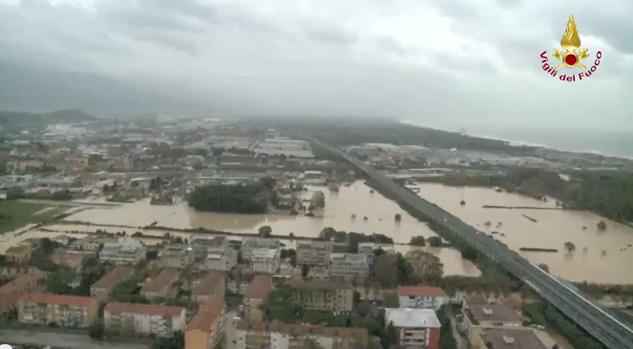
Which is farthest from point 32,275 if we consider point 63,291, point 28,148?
point 28,148

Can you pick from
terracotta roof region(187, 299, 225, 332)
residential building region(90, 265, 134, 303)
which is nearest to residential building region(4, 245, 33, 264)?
residential building region(90, 265, 134, 303)

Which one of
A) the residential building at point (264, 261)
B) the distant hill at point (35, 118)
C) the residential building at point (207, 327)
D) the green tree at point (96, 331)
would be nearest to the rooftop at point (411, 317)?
the residential building at point (207, 327)

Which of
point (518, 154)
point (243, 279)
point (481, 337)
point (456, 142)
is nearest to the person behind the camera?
point (481, 337)

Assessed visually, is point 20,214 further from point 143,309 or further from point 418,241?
point 418,241

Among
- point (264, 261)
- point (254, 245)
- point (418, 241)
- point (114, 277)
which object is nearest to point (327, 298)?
point (264, 261)

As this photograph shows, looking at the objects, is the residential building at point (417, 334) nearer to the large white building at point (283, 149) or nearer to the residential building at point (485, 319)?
the residential building at point (485, 319)

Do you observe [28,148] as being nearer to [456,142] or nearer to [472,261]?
[472,261]

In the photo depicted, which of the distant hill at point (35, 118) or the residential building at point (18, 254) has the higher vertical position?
the distant hill at point (35, 118)
